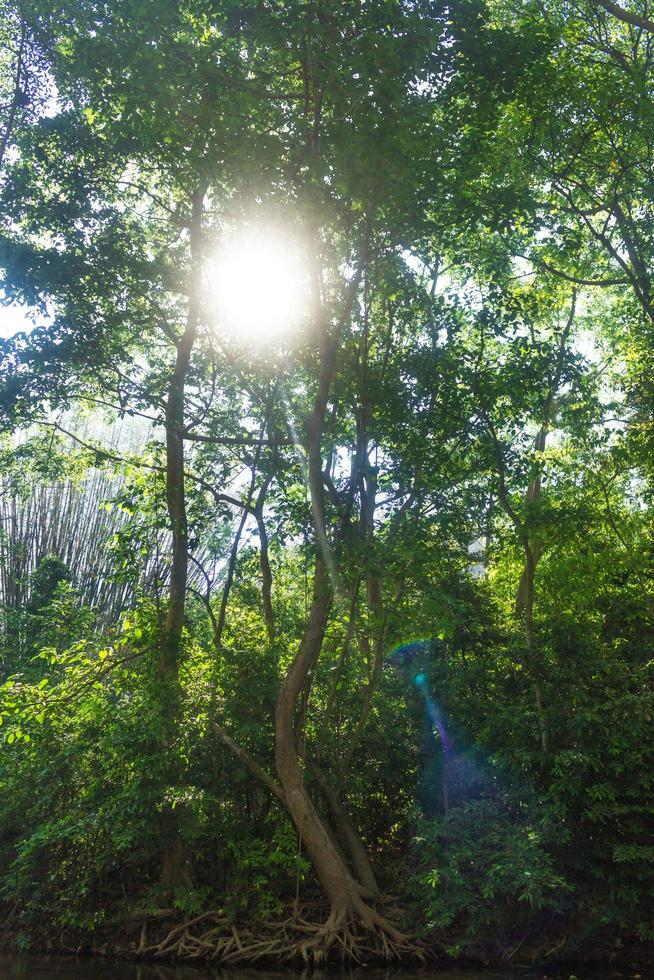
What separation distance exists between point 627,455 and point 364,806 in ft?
14.6

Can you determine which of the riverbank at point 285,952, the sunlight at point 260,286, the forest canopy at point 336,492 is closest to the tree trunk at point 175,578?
the forest canopy at point 336,492

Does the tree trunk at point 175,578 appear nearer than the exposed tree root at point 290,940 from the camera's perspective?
No

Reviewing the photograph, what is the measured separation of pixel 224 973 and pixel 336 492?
167 inches

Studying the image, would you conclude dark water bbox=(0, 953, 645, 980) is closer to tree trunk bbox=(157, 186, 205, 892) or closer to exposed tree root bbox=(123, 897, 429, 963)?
exposed tree root bbox=(123, 897, 429, 963)

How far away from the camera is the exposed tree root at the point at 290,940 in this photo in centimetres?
663

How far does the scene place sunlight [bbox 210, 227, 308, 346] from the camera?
7949mm

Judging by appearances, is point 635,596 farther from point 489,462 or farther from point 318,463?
point 318,463

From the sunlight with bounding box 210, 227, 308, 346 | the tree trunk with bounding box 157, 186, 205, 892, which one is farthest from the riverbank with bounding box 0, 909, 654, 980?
the sunlight with bounding box 210, 227, 308, 346

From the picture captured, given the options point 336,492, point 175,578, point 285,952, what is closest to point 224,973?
point 285,952

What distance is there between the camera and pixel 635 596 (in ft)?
26.2

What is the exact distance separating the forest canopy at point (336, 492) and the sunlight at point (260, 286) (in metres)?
0.06

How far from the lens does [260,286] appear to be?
849 cm

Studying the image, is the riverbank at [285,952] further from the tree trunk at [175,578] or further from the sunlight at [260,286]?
the sunlight at [260,286]

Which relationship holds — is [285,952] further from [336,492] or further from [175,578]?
[336,492]
